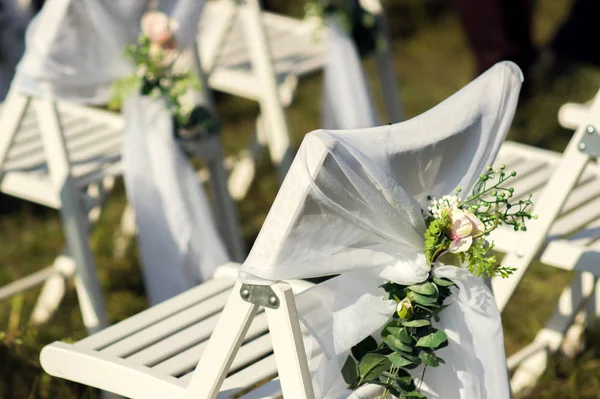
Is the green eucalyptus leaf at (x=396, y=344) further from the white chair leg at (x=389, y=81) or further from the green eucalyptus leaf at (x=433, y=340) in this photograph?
the white chair leg at (x=389, y=81)

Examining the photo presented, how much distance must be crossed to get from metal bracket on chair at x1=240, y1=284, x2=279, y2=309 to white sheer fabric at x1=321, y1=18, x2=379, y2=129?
188 cm

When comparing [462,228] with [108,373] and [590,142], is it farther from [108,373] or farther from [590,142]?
[108,373]

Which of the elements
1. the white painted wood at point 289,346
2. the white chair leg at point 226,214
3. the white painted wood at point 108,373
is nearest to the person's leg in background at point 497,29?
the white chair leg at point 226,214

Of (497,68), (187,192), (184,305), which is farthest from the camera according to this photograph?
(187,192)

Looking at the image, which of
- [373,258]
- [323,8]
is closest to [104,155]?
[323,8]

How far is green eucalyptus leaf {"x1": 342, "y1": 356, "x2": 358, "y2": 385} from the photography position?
1.73 meters

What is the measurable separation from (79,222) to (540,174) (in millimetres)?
1344

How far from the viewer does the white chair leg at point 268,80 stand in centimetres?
319

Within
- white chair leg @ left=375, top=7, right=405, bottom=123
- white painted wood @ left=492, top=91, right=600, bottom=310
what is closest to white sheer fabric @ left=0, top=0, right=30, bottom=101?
white chair leg @ left=375, top=7, right=405, bottom=123

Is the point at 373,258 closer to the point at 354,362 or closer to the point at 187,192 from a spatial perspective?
the point at 354,362

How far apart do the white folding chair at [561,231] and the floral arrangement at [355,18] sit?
2.54 ft

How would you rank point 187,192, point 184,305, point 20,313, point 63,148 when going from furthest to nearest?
1. point 20,313
2. point 187,192
3. point 63,148
4. point 184,305

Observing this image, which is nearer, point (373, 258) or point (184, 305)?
point (373, 258)

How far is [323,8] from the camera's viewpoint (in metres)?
3.33
